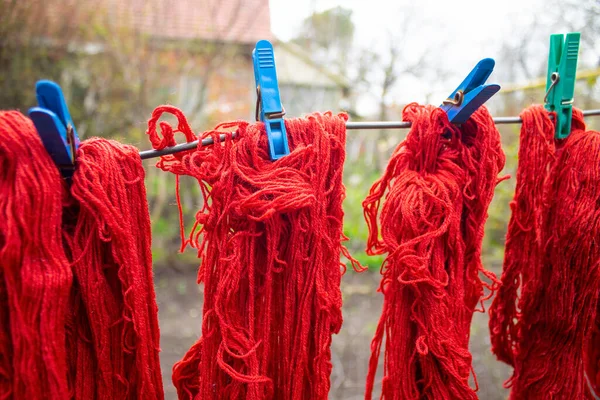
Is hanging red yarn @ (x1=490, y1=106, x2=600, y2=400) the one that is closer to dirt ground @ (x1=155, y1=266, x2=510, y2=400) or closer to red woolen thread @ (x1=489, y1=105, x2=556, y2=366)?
red woolen thread @ (x1=489, y1=105, x2=556, y2=366)

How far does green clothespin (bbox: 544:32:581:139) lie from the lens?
871 millimetres

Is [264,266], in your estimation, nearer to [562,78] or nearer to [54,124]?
[54,124]

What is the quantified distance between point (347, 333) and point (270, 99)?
263 cm

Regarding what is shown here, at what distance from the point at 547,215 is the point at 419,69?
9.81ft

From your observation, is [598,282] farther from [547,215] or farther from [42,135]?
[42,135]

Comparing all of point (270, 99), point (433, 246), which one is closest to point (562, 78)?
point (433, 246)

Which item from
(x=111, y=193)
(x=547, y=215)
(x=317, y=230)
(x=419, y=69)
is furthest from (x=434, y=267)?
(x=419, y=69)

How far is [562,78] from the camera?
0.88 meters

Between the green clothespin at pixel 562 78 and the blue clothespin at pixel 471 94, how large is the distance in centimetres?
23

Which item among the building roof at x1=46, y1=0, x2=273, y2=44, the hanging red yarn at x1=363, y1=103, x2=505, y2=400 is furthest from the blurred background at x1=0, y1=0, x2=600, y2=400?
the hanging red yarn at x1=363, y1=103, x2=505, y2=400

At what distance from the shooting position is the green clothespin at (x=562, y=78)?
0.87 meters

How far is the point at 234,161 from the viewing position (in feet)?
2.30

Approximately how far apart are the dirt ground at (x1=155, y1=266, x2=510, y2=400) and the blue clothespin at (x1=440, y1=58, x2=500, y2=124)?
207 cm

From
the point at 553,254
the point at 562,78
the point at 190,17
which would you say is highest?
the point at 190,17
